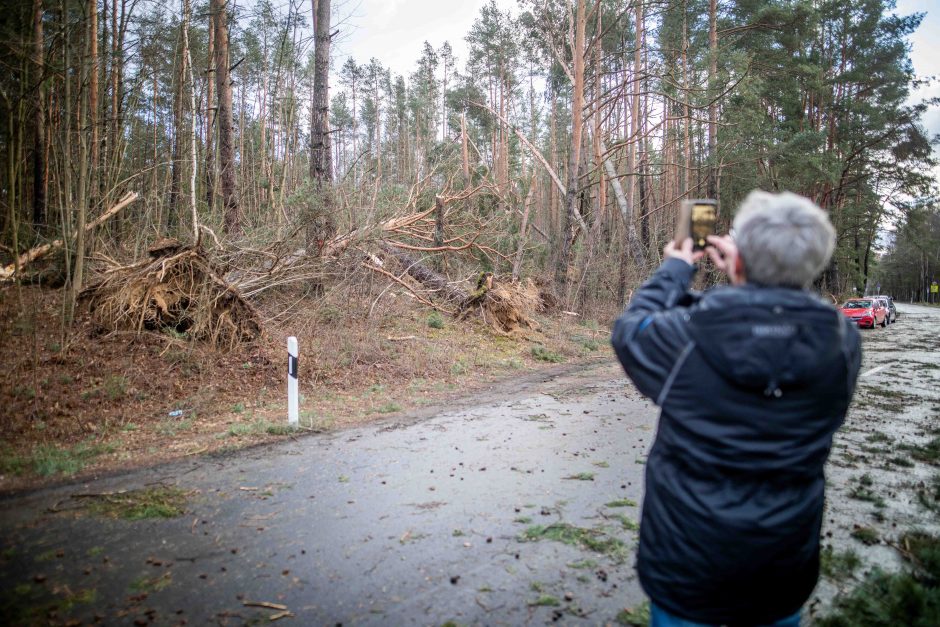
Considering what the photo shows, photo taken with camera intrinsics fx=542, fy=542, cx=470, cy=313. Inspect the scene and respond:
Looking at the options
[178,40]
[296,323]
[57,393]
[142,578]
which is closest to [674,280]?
[142,578]

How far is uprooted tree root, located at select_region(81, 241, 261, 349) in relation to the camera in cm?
861

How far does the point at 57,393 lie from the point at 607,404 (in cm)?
765

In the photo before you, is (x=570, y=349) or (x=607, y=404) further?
(x=570, y=349)

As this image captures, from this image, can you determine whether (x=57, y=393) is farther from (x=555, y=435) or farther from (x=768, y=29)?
(x=768, y=29)

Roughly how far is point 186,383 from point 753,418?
8151mm

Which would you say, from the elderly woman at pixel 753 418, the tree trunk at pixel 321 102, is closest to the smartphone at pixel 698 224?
the elderly woman at pixel 753 418

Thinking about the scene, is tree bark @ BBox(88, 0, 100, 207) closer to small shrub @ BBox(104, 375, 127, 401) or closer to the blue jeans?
small shrub @ BBox(104, 375, 127, 401)

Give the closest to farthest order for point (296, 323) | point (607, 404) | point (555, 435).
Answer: point (555, 435) < point (607, 404) < point (296, 323)

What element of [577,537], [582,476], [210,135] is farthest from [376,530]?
[210,135]

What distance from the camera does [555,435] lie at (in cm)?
684

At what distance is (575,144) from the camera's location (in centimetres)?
1784

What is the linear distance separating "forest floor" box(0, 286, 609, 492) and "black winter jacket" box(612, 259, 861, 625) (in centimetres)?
556

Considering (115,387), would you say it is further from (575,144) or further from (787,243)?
(575,144)

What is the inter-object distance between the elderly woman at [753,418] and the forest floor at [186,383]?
5557 mm
